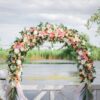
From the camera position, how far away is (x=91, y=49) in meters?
11.5

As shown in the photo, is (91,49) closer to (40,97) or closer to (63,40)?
(63,40)

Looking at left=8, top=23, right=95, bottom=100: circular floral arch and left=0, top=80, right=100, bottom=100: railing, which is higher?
left=8, top=23, right=95, bottom=100: circular floral arch

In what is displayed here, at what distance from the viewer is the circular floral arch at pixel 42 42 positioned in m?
11.3

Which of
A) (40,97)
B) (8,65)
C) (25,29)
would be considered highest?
(25,29)

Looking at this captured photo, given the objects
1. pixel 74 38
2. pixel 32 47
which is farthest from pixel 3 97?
pixel 74 38

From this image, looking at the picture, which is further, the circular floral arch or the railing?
the railing

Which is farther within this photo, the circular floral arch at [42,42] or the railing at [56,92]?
the railing at [56,92]

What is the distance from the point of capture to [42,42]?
11.4 m

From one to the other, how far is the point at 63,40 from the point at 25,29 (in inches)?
32.3

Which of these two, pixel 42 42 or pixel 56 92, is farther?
pixel 56 92

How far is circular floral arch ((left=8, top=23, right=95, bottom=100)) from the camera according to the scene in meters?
11.3

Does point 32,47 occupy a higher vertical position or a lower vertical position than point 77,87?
higher

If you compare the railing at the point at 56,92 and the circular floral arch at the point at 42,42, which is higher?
the circular floral arch at the point at 42,42

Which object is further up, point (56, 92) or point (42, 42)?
point (42, 42)
